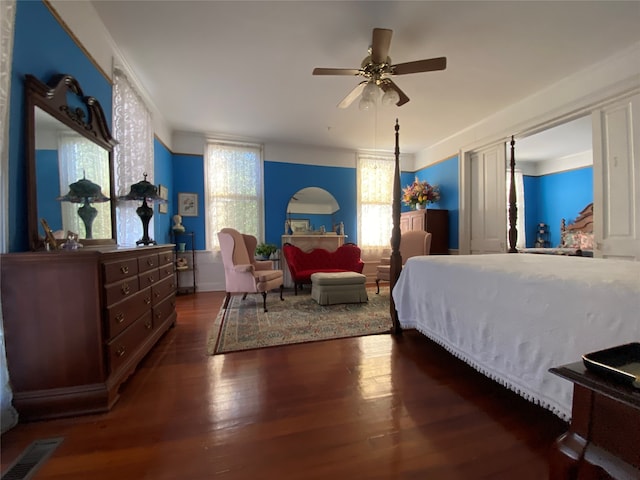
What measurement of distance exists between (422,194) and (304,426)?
464 cm

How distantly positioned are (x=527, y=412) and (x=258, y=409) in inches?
59.2

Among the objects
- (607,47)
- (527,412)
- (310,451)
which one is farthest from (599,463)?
(607,47)

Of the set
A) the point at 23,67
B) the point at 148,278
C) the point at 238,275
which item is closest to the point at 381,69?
the point at 23,67

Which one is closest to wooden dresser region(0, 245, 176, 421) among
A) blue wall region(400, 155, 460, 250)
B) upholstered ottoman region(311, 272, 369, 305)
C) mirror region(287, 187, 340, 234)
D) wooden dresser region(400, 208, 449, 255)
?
upholstered ottoman region(311, 272, 369, 305)

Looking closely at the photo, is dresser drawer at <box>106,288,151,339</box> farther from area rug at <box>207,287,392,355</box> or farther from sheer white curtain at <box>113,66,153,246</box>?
sheer white curtain at <box>113,66,153,246</box>

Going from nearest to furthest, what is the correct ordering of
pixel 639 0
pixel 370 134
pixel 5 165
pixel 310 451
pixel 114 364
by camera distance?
1. pixel 310 451
2. pixel 5 165
3. pixel 114 364
4. pixel 639 0
5. pixel 370 134

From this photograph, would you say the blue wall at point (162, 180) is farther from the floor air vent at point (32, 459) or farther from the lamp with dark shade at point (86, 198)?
the floor air vent at point (32, 459)

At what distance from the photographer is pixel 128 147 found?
2867mm

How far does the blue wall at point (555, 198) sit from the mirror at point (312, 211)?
4456mm

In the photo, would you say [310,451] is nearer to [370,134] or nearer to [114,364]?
[114,364]

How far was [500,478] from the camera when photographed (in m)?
1.05

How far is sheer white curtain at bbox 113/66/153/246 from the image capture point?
2.64 metres

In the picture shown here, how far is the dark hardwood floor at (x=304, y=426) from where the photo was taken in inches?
43.4

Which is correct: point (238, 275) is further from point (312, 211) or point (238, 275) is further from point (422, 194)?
point (422, 194)
